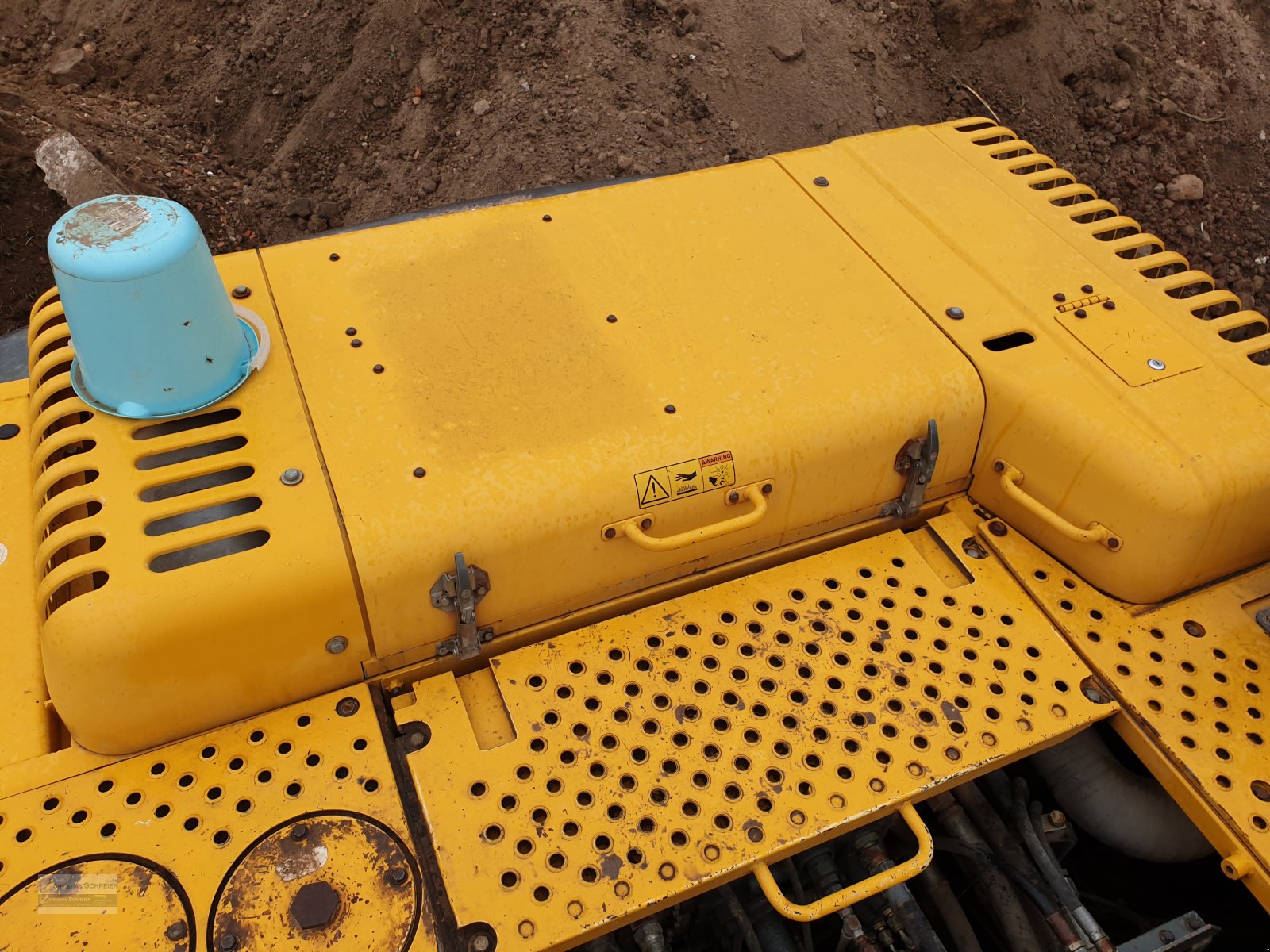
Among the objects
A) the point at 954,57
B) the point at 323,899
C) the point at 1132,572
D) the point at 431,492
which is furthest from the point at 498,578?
the point at 954,57

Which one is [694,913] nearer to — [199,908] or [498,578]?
[498,578]

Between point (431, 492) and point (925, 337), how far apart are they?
944 millimetres

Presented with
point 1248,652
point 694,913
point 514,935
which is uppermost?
point 1248,652

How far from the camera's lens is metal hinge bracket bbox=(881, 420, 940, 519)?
176 cm

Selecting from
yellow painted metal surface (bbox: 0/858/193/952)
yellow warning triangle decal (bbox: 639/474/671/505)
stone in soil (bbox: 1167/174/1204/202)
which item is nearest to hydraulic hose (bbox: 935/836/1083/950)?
yellow warning triangle decal (bbox: 639/474/671/505)

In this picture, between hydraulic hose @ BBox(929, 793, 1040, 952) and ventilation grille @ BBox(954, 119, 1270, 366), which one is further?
ventilation grille @ BBox(954, 119, 1270, 366)

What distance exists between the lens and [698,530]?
163 cm

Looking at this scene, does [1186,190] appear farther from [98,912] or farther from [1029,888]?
[98,912]

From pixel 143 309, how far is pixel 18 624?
57 cm

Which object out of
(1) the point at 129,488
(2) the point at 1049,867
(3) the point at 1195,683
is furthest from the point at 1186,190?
(1) the point at 129,488

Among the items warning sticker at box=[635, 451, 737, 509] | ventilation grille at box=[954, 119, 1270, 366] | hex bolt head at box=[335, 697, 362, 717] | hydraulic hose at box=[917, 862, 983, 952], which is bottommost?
hydraulic hose at box=[917, 862, 983, 952]

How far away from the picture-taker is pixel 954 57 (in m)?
4.18

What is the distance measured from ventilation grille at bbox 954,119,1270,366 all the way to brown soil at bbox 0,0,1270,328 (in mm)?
1533

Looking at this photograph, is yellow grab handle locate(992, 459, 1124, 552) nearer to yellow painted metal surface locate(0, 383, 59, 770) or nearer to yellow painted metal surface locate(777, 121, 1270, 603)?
yellow painted metal surface locate(777, 121, 1270, 603)
